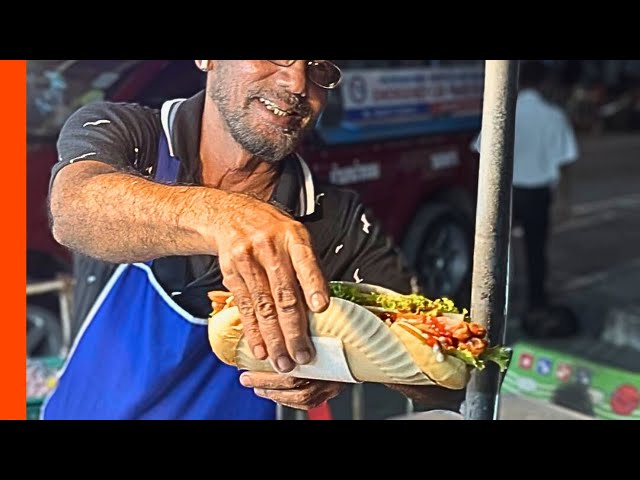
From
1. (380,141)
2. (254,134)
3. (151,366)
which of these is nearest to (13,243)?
(151,366)

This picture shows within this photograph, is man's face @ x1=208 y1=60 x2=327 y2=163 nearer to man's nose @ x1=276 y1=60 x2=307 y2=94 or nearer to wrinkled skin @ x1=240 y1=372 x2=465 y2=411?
man's nose @ x1=276 y1=60 x2=307 y2=94

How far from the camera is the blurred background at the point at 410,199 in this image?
9.57 feet

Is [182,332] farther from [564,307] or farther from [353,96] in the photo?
[564,307]

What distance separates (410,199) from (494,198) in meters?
2.19

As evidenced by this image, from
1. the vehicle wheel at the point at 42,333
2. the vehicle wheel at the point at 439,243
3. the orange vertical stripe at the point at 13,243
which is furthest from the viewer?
the vehicle wheel at the point at 439,243

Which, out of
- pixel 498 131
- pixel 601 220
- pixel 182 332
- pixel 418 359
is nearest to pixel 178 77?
pixel 182 332

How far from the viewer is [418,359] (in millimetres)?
2008

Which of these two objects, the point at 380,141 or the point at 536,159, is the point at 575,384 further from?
the point at 536,159

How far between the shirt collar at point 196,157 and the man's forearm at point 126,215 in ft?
0.91

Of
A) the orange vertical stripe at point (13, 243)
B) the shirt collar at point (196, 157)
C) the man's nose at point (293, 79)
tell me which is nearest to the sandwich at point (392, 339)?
the shirt collar at point (196, 157)

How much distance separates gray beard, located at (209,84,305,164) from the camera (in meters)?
2.28

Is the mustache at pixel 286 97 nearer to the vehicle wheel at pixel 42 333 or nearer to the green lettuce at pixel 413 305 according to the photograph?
the green lettuce at pixel 413 305
